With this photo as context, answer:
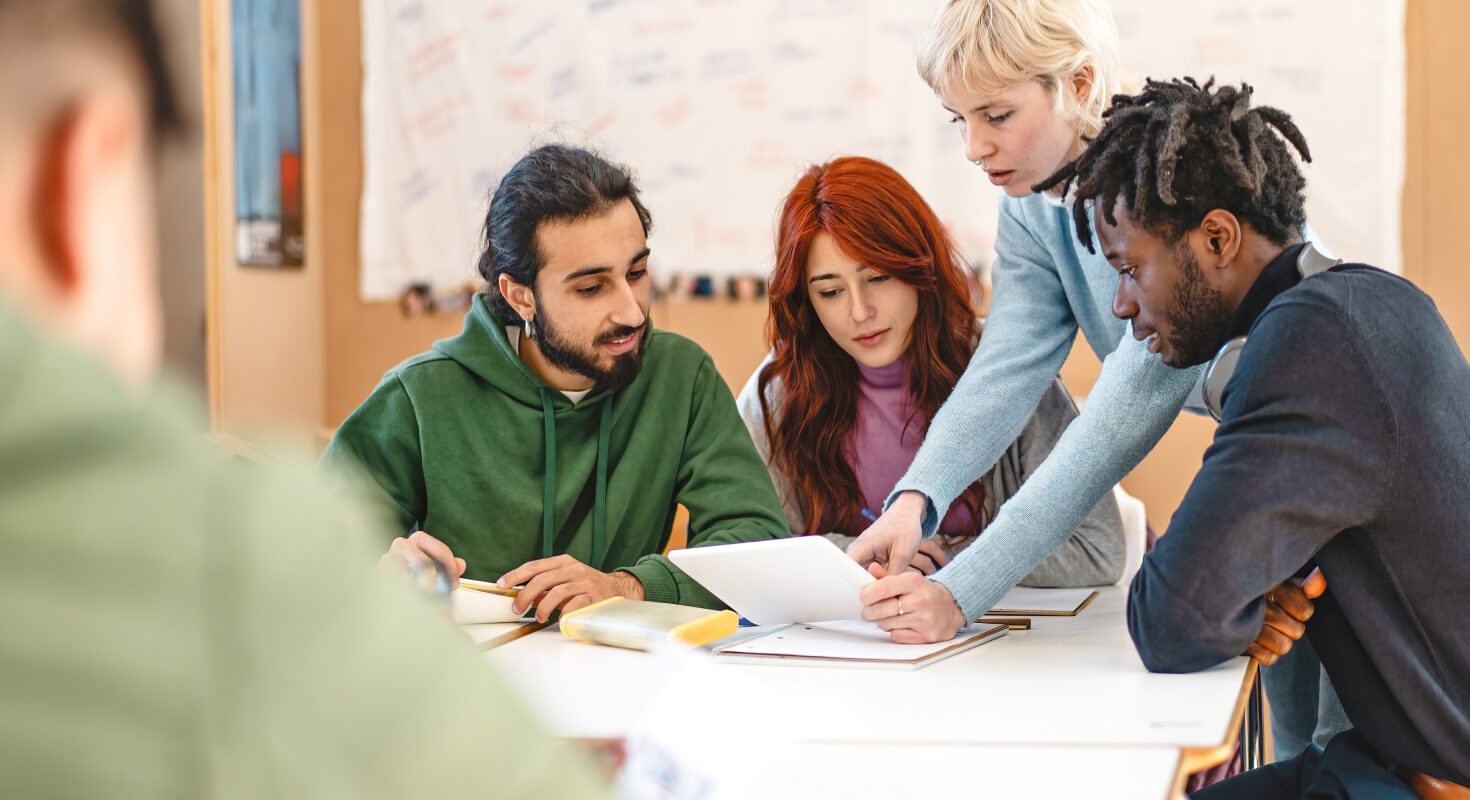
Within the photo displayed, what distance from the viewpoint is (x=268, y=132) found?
3.42m

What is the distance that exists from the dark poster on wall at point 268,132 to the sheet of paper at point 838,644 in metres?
2.49

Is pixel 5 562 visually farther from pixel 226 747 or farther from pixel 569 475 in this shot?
pixel 569 475

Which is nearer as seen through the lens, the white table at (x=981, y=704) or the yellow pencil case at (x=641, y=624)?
the white table at (x=981, y=704)

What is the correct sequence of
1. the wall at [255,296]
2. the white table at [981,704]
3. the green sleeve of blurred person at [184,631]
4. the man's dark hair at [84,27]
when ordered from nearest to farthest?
the green sleeve of blurred person at [184,631]
the man's dark hair at [84,27]
the white table at [981,704]
the wall at [255,296]

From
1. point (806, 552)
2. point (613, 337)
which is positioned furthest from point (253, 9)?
point (806, 552)

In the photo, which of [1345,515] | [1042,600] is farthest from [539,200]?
[1345,515]

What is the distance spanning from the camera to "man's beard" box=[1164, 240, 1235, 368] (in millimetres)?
1246

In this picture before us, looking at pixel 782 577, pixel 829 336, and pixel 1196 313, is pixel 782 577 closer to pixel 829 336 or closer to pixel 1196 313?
pixel 1196 313

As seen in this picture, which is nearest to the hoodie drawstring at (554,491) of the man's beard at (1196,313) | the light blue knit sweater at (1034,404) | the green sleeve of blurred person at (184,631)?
the light blue knit sweater at (1034,404)

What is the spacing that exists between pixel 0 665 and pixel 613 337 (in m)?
1.61

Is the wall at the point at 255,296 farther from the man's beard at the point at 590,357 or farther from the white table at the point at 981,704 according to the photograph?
the white table at the point at 981,704

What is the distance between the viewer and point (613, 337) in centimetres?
181

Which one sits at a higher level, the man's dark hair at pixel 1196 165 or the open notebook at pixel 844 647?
the man's dark hair at pixel 1196 165

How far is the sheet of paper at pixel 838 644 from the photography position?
4.18ft
